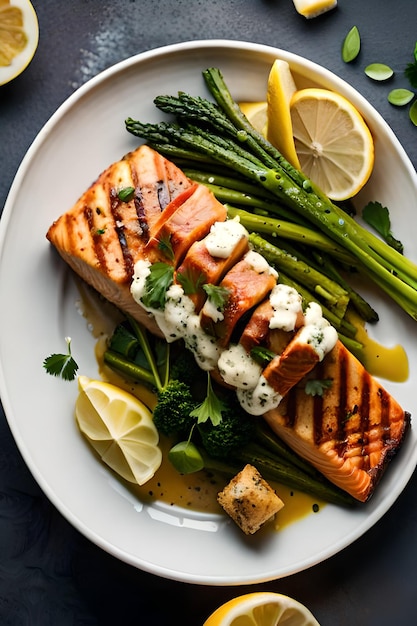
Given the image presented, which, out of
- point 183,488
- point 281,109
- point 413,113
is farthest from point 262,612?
point 413,113

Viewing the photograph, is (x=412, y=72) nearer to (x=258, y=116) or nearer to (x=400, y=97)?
(x=400, y=97)

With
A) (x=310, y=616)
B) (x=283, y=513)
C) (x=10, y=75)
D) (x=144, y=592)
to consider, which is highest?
(x=10, y=75)

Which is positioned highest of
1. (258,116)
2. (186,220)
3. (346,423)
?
(258,116)

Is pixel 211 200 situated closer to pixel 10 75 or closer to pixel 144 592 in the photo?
pixel 10 75

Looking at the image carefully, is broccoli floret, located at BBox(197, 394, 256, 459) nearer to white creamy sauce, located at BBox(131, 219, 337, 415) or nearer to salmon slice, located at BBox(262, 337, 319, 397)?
white creamy sauce, located at BBox(131, 219, 337, 415)

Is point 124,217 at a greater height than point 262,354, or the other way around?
point 124,217

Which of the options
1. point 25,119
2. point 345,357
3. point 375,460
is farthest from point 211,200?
point 375,460

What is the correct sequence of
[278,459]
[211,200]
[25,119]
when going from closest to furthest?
[211,200]
[278,459]
[25,119]

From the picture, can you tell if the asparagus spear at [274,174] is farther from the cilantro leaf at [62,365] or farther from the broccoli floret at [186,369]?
the cilantro leaf at [62,365]
